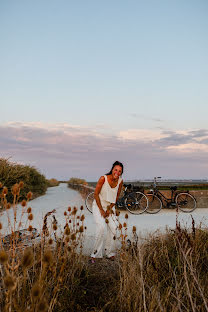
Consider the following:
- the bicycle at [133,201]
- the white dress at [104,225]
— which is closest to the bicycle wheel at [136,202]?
the bicycle at [133,201]

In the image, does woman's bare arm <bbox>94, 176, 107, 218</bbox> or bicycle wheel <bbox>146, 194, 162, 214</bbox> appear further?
bicycle wheel <bbox>146, 194, 162, 214</bbox>

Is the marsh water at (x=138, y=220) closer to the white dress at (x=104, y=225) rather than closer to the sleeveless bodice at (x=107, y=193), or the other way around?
the white dress at (x=104, y=225)

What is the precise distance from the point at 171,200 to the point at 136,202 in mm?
1712

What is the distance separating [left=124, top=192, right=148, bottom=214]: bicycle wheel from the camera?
966 cm

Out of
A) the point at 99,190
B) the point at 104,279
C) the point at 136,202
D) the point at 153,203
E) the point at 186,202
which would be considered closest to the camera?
the point at 104,279

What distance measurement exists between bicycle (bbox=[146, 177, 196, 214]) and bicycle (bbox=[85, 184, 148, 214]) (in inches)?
13.0

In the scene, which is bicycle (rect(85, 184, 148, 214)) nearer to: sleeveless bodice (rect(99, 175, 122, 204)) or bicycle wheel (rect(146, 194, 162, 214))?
bicycle wheel (rect(146, 194, 162, 214))

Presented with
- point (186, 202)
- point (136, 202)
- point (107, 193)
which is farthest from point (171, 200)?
point (107, 193)

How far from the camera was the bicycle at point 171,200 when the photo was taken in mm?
10328

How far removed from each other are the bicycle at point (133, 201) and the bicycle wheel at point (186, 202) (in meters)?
1.36

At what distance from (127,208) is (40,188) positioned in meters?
7.94

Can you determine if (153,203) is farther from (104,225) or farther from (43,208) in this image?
(104,225)

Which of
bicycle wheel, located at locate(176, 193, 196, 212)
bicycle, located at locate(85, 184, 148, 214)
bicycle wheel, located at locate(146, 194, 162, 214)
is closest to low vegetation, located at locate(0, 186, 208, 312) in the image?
bicycle, located at locate(85, 184, 148, 214)

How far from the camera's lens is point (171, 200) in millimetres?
10625
